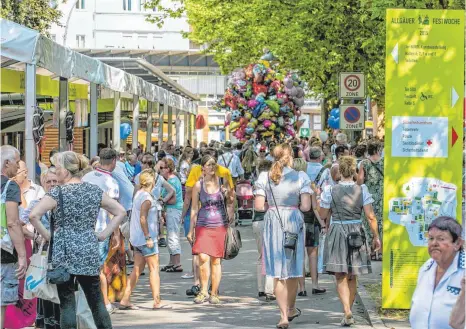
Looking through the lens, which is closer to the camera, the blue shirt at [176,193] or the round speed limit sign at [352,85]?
the blue shirt at [176,193]

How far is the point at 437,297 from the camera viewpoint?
6066mm

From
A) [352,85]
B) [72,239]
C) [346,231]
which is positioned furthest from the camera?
[352,85]

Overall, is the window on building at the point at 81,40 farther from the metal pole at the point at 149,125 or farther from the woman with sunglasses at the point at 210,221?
the woman with sunglasses at the point at 210,221

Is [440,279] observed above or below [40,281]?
above

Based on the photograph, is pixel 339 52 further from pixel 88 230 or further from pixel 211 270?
pixel 88 230

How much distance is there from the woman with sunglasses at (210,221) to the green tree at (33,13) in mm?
26974

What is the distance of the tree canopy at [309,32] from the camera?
20609mm

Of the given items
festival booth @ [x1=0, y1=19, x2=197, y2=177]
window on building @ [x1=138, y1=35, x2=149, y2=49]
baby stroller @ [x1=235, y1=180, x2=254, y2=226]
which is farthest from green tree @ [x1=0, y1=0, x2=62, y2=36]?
window on building @ [x1=138, y1=35, x2=149, y2=49]

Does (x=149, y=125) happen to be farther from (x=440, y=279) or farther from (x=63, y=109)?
(x=440, y=279)

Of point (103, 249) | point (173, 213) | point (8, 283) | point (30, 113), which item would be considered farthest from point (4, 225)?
point (173, 213)

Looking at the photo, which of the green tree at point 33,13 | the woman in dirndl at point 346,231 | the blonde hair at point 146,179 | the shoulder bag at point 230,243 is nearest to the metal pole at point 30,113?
the blonde hair at point 146,179

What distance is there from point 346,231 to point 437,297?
5520 millimetres

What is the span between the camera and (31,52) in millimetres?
13055

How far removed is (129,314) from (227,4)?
24332 mm
